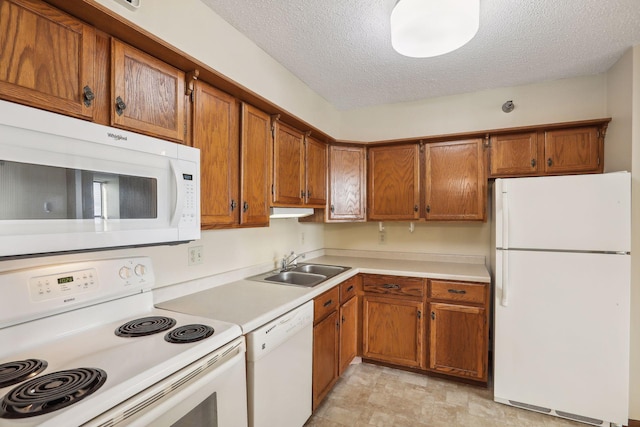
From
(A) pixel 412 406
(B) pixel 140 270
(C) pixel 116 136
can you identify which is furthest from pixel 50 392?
(A) pixel 412 406

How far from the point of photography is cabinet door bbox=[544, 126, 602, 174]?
2.38 metres

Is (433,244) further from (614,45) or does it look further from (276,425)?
(276,425)

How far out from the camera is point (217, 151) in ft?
5.25

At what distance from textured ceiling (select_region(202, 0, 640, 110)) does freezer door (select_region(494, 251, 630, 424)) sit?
1475mm

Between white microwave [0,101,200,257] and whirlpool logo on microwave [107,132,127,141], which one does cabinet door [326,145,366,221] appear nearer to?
white microwave [0,101,200,257]

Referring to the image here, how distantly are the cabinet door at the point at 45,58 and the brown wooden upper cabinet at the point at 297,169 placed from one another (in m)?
1.16

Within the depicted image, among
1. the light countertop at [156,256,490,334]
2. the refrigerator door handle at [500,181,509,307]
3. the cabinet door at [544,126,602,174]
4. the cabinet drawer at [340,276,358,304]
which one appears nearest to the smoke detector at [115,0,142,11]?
the light countertop at [156,256,490,334]

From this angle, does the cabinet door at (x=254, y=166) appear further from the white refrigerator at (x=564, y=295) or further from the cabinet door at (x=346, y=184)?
the white refrigerator at (x=564, y=295)

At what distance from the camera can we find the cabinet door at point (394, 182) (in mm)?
2875

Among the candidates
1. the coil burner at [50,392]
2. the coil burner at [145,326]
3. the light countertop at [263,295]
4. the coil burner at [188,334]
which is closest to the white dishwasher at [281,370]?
the light countertop at [263,295]

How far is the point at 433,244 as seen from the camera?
10.2 ft

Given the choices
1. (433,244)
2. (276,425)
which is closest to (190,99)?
(276,425)

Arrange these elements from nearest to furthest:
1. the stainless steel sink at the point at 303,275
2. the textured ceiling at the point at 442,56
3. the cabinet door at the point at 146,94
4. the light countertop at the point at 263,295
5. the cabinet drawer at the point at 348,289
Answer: the cabinet door at the point at 146,94 → the light countertop at the point at 263,295 → the textured ceiling at the point at 442,56 → the stainless steel sink at the point at 303,275 → the cabinet drawer at the point at 348,289

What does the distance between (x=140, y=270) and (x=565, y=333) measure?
268cm
